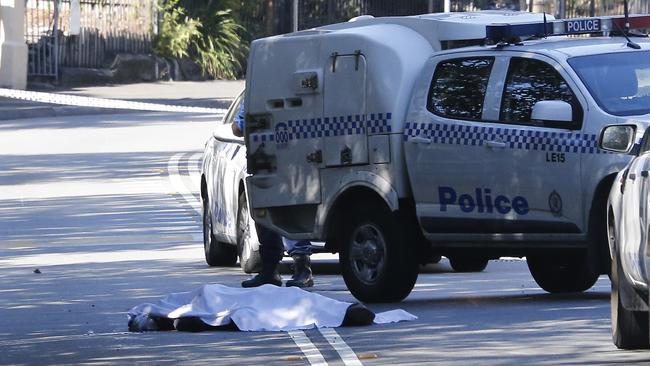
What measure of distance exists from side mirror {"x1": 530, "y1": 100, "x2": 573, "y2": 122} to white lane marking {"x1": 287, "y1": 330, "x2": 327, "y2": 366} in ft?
7.29

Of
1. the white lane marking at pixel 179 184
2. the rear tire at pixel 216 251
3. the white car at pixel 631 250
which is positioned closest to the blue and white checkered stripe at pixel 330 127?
the rear tire at pixel 216 251

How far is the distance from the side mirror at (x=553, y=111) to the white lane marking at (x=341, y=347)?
2065 mm

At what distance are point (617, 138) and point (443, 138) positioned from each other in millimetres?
1518

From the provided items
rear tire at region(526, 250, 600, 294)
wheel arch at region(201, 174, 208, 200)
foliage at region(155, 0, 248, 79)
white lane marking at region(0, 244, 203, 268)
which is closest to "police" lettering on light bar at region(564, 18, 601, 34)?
rear tire at region(526, 250, 600, 294)

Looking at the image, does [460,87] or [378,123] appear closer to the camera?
[460,87]

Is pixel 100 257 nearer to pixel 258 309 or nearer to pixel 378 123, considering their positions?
pixel 378 123

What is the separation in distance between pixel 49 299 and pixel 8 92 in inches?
1150

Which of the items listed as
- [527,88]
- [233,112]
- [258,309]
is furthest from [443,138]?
[233,112]

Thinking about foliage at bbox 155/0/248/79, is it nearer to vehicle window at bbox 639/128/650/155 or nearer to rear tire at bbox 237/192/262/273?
rear tire at bbox 237/192/262/273

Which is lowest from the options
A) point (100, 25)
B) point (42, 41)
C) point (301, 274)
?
point (301, 274)

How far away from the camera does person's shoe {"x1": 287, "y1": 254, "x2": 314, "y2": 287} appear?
13797mm

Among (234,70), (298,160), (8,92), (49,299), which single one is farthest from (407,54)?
(234,70)

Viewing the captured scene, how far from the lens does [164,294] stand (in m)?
13.6

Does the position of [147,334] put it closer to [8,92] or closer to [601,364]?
[601,364]
